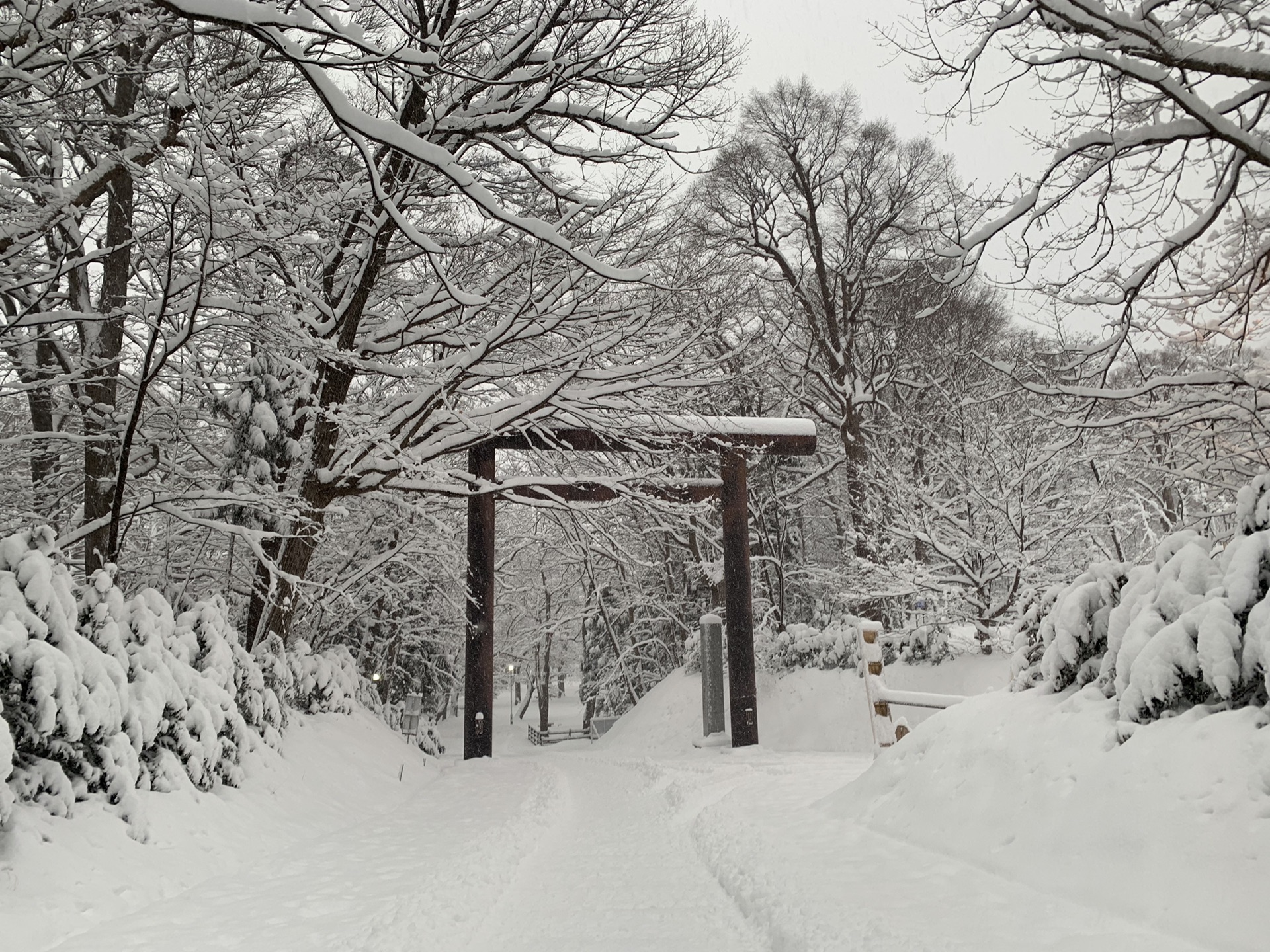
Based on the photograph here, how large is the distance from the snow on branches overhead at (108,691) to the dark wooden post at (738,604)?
6727mm

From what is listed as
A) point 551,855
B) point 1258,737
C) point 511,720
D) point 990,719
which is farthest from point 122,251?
point 511,720

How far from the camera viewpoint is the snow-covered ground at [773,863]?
2797mm

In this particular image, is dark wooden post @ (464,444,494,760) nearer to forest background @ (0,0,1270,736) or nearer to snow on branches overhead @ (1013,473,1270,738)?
forest background @ (0,0,1270,736)

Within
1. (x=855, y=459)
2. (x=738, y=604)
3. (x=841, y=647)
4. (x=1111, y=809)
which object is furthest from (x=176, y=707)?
(x=855, y=459)

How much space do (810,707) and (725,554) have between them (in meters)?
2.95

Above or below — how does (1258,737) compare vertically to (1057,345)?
below

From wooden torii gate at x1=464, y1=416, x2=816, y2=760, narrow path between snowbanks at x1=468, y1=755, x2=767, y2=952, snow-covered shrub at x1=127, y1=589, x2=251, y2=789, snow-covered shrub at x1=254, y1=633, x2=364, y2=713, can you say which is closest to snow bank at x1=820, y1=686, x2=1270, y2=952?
narrow path between snowbanks at x1=468, y1=755, x2=767, y2=952

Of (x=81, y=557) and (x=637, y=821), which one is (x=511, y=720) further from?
(x=637, y=821)

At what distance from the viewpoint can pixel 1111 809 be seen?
125 inches

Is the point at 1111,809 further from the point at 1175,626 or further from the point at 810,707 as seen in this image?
the point at 810,707

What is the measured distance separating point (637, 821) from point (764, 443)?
7.11 meters

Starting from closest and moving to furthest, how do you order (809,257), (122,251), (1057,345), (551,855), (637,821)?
(551,855)
(637,821)
(122,251)
(1057,345)
(809,257)

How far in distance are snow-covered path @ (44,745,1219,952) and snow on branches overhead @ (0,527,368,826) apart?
801 mm

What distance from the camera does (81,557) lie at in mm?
10430
